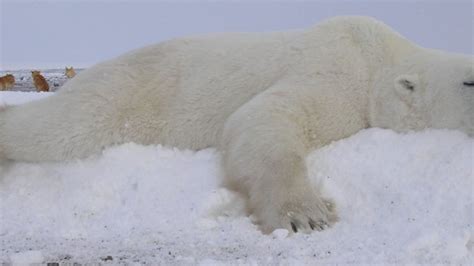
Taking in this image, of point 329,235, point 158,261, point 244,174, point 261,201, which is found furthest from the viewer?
point 244,174

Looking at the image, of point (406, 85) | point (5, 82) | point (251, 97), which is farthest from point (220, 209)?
point (5, 82)

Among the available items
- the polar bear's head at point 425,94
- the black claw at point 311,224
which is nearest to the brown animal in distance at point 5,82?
the polar bear's head at point 425,94

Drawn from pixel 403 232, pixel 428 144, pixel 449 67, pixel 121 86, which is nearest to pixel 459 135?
pixel 428 144

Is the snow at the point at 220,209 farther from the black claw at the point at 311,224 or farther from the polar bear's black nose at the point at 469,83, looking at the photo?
the polar bear's black nose at the point at 469,83

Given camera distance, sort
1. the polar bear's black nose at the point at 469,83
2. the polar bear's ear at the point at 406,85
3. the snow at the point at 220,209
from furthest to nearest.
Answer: the polar bear's ear at the point at 406,85 → the polar bear's black nose at the point at 469,83 → the snow at the point at 220,209

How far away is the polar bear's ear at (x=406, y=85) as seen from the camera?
4.27 metres

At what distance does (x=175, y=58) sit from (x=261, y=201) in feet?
6.24

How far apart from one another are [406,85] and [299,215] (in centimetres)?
149

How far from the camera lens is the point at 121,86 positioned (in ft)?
15.7

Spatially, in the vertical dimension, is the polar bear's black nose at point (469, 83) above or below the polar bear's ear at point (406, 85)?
above

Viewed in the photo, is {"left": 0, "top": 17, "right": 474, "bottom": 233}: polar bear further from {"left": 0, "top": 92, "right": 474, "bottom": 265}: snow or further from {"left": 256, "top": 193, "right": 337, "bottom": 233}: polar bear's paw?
{"left": 256, "top": 193, "right": 337, "bottom": 233}: polar bear's paw

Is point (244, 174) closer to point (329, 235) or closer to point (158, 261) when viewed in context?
point (329, 235)

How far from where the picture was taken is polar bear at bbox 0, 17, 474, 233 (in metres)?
4.05

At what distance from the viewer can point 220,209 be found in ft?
11.6
